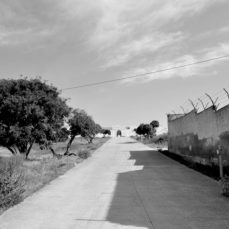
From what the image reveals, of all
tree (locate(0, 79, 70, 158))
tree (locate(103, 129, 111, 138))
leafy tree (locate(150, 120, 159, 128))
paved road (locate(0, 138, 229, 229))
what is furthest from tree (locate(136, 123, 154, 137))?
paved road (locate(0, 138, 229, 229))

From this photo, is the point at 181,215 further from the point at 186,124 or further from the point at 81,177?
the point at 186,124

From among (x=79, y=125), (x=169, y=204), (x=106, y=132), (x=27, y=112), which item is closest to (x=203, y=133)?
(x=169, y=204)

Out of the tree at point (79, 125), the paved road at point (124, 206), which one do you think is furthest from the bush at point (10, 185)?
the tree at point (79, 125)

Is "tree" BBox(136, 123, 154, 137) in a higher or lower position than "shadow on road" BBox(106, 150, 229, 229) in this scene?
higher

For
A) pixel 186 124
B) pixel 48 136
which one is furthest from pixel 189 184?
pixel 48 136

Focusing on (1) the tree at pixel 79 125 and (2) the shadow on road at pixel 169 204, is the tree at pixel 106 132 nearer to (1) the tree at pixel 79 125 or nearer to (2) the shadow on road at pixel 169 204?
(1) the tree at pixel 79 125

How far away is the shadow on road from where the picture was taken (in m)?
7.38

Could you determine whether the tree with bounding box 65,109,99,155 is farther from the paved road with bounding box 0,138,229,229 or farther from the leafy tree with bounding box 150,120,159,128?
the leafy tree with bounding box 150,120,159,128

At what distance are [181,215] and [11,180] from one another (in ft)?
16.3

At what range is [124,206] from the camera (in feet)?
29.7

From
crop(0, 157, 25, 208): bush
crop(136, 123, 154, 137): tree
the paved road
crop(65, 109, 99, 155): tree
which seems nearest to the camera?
the paved road

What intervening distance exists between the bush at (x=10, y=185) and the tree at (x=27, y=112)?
38.3ft

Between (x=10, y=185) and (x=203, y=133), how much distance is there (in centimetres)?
1275

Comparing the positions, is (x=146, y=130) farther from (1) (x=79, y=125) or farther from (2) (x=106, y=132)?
(2) (x=106, y=132)
